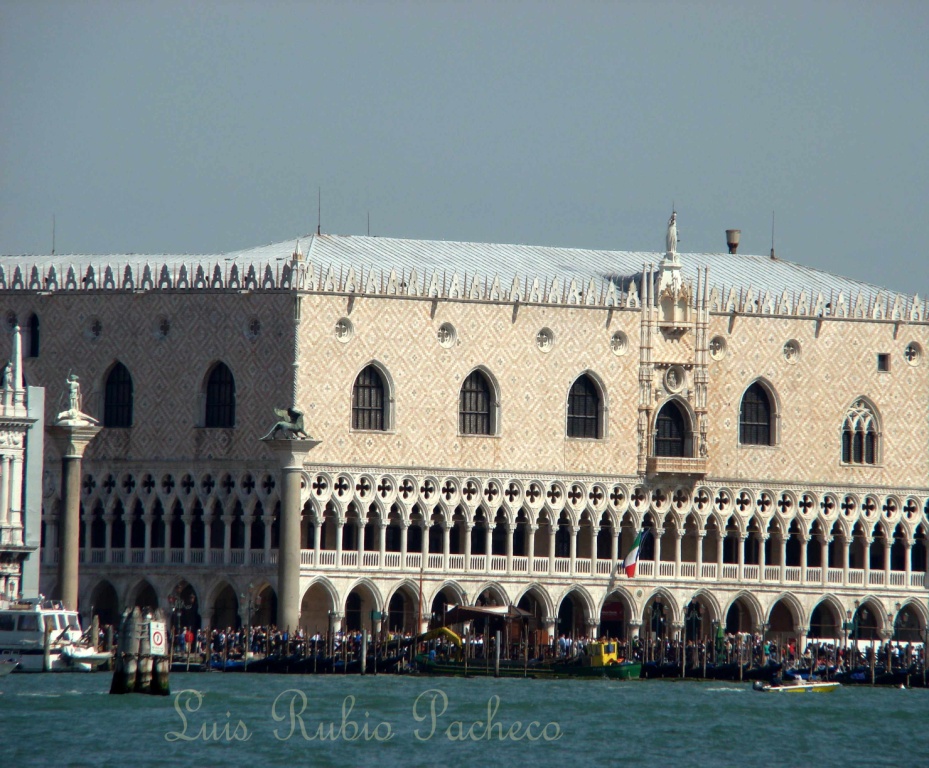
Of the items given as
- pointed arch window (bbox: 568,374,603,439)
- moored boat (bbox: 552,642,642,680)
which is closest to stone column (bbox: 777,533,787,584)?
pointed arch window (bbox: 568,374,603,439)

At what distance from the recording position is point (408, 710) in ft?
317

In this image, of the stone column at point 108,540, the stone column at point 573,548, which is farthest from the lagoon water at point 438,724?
the stone column at point 108,540

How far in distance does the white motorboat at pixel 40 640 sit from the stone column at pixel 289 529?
8485mm

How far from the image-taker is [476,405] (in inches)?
4582

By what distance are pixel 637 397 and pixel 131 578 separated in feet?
51.9

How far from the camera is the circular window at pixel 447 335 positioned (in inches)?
4552

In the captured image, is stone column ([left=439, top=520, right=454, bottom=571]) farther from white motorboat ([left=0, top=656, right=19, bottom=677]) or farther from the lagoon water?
white motorboat ([left=0, top=656, right=19, bottom=677])

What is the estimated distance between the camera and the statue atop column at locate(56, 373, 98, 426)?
4390 inches

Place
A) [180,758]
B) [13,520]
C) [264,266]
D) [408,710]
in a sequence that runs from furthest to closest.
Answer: [264,266]
[13,520]
[408,710]
[180,758]

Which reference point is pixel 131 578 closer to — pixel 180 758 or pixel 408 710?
pixel 408 710

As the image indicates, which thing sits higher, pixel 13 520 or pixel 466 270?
pixel 466 270

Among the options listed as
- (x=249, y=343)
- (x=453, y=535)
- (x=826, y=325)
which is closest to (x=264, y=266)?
(x=249, y=343)

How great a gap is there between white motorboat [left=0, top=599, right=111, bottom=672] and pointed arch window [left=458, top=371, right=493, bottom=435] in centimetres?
1595

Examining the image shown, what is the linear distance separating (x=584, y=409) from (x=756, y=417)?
5.56m
